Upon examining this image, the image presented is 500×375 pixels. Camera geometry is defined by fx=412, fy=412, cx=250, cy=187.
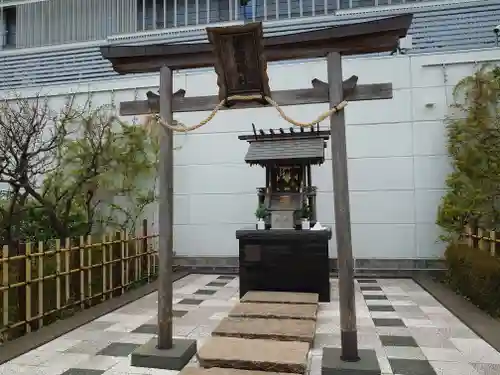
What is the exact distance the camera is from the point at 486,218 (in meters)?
7.59

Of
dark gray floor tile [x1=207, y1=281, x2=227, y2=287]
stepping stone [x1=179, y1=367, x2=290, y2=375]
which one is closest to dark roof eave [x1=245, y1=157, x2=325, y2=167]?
dark gray floor tile [x1=207, y1=281, x2=227, y2=287]

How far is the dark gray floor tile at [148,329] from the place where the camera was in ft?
16.6

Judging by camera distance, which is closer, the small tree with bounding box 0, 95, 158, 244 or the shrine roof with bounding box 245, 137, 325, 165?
the small tree with bounding box 0, 95, 158, 244

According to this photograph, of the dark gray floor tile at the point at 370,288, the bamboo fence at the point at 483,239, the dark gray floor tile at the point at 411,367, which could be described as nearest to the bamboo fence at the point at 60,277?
the dark gray floor tile at the point at 411,367

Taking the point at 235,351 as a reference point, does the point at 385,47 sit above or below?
above

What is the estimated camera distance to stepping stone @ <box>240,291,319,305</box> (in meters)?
6.02

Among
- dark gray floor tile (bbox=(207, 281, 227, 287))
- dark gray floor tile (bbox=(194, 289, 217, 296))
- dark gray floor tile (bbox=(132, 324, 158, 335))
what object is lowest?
dark gray floor tile (bbox=(207, 281, 227, 287))

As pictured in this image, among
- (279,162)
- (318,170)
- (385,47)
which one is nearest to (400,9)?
(318,170)

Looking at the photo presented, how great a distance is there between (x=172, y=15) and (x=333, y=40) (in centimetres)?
1005

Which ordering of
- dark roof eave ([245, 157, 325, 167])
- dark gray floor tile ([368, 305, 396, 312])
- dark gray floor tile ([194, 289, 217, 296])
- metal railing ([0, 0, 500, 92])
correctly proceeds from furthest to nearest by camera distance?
metal railing ([0, 0, 500, 92]) < dark gray floor tile ([194, 289, 217, 296]) < dark roof eave ([245, 157, 325, 167]) < dark gray floor tile ([368, 305, 396, 312])

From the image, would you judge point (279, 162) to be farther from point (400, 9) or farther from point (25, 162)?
point (400, 9)

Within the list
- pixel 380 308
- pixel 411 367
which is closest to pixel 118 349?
pixel 411 367

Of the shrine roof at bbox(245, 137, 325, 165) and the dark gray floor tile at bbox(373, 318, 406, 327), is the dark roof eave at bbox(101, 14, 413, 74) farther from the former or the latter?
the dark gray floor tile at bbox(373, 318, 406, 327)

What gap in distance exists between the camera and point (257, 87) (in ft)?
13.3
